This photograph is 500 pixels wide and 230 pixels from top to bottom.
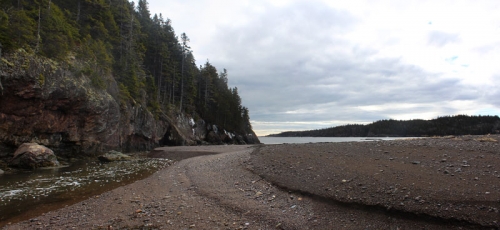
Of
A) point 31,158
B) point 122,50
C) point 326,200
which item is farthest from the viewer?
point 122,50

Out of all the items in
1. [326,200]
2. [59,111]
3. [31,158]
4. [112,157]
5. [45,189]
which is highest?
[59,111]

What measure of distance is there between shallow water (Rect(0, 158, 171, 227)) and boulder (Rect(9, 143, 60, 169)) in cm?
159

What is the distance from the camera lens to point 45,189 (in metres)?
11.1

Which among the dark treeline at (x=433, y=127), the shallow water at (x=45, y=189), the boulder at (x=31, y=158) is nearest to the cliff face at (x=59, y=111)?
the boulder at (x=31, y=158)

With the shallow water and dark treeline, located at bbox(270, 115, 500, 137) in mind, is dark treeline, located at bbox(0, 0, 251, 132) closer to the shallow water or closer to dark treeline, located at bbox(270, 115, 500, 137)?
the shallow water

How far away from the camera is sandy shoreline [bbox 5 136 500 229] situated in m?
5.77

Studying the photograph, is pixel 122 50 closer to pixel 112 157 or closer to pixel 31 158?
pixel 112 157

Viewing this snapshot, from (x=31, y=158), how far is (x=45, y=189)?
866 centimetres

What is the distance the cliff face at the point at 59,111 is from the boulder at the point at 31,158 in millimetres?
2146

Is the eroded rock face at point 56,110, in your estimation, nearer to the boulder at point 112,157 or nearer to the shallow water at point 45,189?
the boulder at point 112,157

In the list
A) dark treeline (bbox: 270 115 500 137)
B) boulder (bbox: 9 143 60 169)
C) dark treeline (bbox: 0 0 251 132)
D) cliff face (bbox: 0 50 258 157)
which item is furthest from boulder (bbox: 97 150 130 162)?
dark treeline (bbox: 270 115 500 137)

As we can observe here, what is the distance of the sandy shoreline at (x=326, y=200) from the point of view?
18.9 feet

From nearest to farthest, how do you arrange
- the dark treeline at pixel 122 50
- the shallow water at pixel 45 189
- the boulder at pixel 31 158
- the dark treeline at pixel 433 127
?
the shallow water at pixel 45 189
the boulder at pixel 31 158
the dark treeline at pixel 122 50
the dark treeline at pixel 433 127

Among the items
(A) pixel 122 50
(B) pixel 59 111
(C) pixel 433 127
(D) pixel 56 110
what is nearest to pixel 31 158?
(D) pixel 56 110
